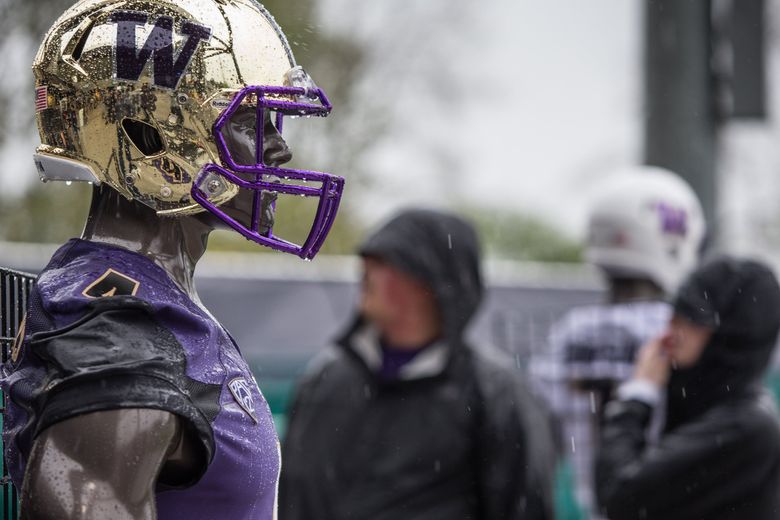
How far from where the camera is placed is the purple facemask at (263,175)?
1939 mm

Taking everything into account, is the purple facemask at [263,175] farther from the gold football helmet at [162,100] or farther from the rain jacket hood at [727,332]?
the rain jacket hood at [727,332]

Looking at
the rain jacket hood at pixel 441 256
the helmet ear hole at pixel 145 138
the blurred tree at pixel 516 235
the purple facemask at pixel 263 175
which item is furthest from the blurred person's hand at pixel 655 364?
the blurred tree at pixel 516 235

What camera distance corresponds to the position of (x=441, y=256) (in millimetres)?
4316

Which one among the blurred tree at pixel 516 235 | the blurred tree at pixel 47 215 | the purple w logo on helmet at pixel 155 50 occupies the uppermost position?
the purple w logo on helmet at pixel 155 50

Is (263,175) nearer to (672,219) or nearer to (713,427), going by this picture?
(713,427)

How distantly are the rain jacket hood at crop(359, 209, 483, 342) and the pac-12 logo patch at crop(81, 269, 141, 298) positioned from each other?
2.37 meters

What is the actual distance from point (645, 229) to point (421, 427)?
1538mm

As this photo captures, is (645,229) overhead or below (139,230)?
below

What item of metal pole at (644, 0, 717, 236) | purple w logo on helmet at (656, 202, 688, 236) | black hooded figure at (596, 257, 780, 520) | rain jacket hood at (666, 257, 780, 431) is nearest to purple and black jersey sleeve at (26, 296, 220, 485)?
black hooded figure at (596, 257, 780, 520)

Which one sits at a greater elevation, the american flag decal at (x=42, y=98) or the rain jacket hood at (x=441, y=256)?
the american flag decal at (x=42, y=98)

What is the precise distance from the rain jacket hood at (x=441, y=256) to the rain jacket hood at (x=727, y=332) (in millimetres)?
751

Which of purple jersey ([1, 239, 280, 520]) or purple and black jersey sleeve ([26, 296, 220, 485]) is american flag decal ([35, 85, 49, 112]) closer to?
purple jersey ([1, 239, 280, 520])

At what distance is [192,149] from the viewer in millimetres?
1951

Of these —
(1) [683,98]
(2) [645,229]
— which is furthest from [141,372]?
(1) [683,98]
